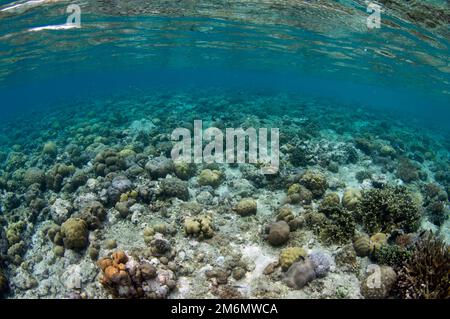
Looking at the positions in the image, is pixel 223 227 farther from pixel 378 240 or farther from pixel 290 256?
pixel 378 240

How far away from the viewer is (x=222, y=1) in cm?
1934

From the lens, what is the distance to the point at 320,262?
7.52 meters

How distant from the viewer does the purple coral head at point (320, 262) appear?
24.3 feet

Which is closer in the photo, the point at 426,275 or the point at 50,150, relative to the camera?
the point at 426,275

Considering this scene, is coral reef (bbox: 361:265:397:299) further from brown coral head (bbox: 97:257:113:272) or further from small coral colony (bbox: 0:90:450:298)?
brown coral head (bbox: 97:257:113:272)

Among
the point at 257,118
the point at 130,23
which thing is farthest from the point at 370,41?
the point at 130,23

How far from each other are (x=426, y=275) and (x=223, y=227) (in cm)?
536

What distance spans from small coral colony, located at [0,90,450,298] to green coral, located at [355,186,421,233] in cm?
4

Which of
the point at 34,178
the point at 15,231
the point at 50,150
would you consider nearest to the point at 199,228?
the point at 15,231

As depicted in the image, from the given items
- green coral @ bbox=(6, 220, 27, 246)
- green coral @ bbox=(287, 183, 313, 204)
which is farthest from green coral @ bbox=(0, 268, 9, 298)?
green coral @ bbox=(287, 183, 313, 204)

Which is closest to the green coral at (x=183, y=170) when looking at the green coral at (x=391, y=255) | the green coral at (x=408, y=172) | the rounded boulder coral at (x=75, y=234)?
the rounded boulder coral at (x=75, y=234)

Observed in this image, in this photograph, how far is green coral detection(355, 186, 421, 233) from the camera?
8.96 m

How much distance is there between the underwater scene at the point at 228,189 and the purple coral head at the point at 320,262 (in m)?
0.03
